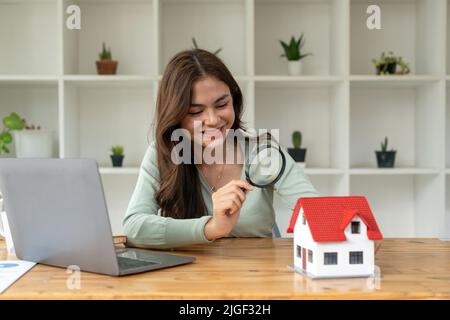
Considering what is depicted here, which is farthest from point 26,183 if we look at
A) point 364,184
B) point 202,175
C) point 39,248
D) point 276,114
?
point 364,184

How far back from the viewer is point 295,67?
10.4 feet

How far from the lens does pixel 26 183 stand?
130 cm

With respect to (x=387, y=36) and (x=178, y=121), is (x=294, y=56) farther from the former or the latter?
(x=178, y=121)

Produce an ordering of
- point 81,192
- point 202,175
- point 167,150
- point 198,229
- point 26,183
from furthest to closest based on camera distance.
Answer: point 202,175 → point 167,150 → point 198,229 → point 26,183 → point 81,192

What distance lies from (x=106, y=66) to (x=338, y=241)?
225cm

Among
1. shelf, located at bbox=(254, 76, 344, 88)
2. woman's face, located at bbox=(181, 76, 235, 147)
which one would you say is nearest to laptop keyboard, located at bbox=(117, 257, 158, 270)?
→ woman's face, located at bbox=(181, 76, 235, 147)

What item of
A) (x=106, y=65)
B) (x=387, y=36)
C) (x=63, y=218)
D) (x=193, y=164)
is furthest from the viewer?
(x=387, y=36)

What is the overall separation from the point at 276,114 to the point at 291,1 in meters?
0.64

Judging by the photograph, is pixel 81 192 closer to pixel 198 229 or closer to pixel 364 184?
pixel 198 229

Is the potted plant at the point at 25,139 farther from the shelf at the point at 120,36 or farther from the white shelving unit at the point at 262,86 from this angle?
the shelf at the point at 120,36

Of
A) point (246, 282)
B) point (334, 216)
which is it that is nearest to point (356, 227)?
point (334, 216)

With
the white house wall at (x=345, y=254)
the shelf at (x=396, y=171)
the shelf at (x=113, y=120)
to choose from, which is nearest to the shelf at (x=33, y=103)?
the shelf at (x=113, y=120)
